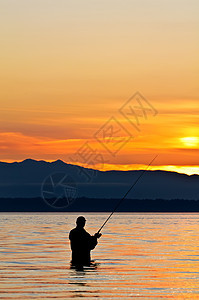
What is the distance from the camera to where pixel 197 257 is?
28.9 metres

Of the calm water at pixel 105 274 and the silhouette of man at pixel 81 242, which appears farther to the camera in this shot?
the silhouette of man at pixel 81 242

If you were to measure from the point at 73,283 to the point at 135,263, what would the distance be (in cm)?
658

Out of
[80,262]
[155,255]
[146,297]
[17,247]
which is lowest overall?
[146,297]

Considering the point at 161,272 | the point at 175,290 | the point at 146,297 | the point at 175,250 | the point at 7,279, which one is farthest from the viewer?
the point at 175,250

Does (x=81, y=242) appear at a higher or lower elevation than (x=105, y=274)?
higher

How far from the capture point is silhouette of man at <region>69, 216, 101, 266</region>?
23203mm

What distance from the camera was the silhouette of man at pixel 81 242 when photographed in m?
23.2

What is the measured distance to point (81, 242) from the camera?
76.5ft

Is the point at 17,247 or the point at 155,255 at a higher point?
the point at 17,247

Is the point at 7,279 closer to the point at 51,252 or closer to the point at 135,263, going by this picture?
the point at 135,263

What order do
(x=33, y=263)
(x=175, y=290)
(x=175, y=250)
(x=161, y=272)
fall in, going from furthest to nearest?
1. (x=175, y=250)
2. (x=33, y=263)
3. (x=161, y=272)
4. (x=175, y=290)

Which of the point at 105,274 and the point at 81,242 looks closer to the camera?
the point at 105,274

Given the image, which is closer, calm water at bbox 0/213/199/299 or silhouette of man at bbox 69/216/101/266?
calm water at bbox 0/213/199/299

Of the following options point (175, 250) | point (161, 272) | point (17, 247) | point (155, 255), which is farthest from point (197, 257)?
point (17, 247)
